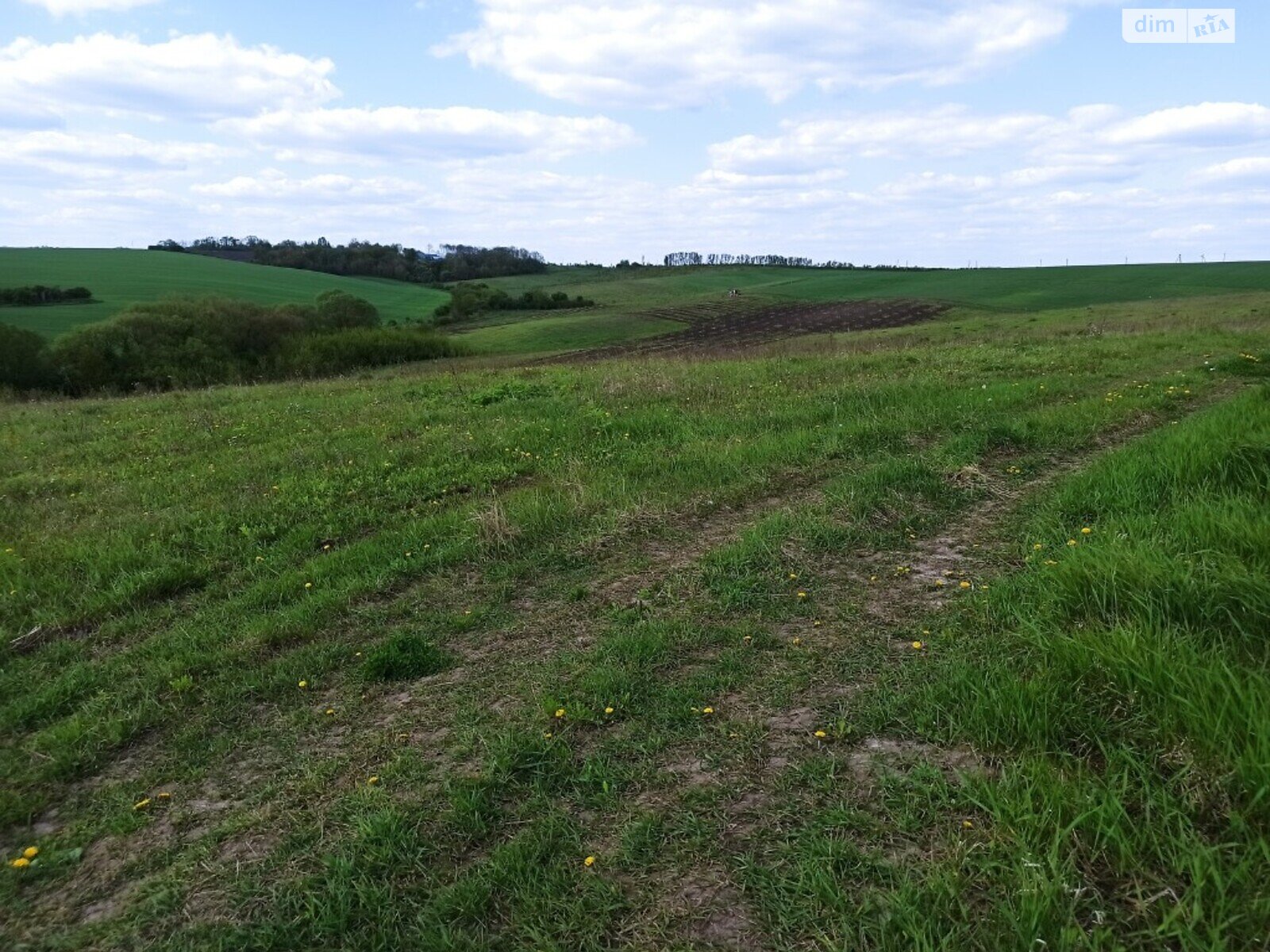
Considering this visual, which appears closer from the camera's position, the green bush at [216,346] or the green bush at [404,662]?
the green bush at [404,662]

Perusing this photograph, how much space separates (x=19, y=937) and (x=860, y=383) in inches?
496

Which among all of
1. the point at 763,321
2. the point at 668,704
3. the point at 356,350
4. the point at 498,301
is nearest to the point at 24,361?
the point at 356,350

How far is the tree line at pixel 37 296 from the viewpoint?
59.8 metres

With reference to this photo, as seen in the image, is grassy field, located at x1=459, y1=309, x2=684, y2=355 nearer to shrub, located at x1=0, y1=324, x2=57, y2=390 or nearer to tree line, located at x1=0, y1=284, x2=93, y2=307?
shrub, located at x1=0, y1=324, x2=57, y2=390

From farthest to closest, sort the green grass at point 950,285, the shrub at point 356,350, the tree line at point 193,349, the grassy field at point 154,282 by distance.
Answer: the green grass at point 950,285 < the grassy field at point 154,282 < the shrub at point 356,350 < the tree line at point 193,349

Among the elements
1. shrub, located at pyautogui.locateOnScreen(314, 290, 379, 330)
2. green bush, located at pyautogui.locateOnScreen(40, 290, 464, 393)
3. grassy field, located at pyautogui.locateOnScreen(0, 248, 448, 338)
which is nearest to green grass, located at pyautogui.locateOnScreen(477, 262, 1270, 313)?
grassy field, located at pyautogui.locateOnScreen(0, 248, 448, 338)

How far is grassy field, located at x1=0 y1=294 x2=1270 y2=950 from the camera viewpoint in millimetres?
2582

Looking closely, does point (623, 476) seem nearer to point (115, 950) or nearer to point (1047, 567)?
point (1047, 567)

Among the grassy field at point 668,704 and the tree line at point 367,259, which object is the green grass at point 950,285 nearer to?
the tree line at point 367,259

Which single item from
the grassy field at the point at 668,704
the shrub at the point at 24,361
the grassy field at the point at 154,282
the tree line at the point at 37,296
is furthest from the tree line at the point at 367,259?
the grassy field at the point at 668,704

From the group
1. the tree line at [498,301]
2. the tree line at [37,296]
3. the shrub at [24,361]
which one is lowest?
the shrub at [24,361]

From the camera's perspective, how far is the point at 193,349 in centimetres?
3759

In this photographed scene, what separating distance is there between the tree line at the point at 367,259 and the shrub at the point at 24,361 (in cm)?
7204

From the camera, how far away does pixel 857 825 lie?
2867mm
